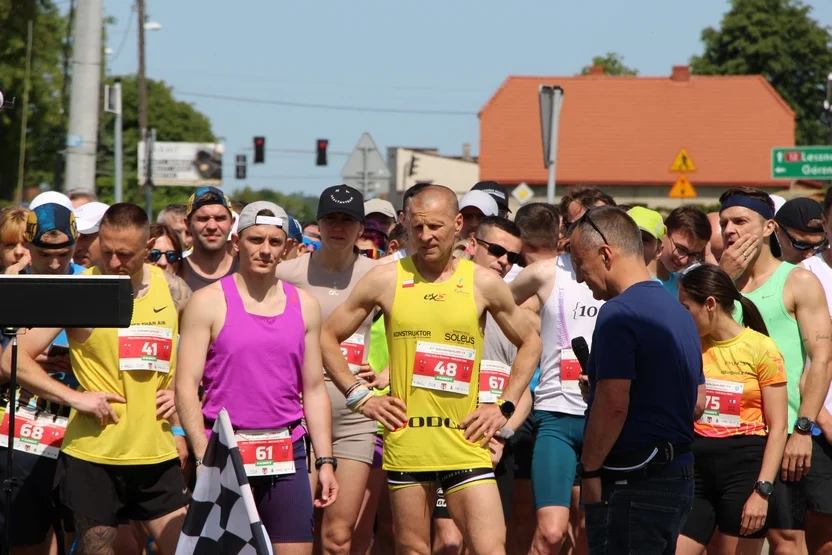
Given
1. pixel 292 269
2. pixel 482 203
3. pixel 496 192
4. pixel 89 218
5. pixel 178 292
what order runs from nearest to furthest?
pixel 178 292, pixel 292 269, pixel 89 218, pixel 482 203, pixel 496 192

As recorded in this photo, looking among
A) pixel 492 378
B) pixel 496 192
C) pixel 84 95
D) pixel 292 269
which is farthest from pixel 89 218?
pixel 84 95

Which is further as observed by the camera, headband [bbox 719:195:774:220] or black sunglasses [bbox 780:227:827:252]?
black sunglasses [bbox 780:227:827:252]

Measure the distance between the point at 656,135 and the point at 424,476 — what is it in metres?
64.2

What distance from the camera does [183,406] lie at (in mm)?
6008

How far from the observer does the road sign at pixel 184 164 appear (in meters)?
50.4

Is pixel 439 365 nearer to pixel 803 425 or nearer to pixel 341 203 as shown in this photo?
pixel 341 203

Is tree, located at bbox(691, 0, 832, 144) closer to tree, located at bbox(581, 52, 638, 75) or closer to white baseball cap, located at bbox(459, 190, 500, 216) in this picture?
tree, located at bbox(581, 52, 638, 75)

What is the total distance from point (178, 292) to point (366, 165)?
12165mm

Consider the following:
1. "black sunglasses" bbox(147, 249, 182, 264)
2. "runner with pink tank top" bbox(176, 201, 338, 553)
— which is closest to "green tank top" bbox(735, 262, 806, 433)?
"runner with pink tank top" bbox(176, 201, 338, 553)

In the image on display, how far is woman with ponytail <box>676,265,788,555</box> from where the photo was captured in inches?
259

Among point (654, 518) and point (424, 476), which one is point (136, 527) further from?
point (654, 518)

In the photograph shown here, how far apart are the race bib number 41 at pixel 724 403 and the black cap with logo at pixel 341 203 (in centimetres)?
225

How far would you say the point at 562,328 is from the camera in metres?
7.57

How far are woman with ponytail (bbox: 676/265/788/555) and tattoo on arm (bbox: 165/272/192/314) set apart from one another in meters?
2.63
